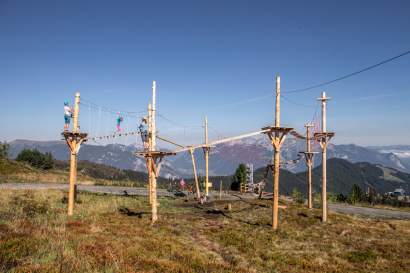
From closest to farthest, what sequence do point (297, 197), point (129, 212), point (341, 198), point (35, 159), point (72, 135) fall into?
point (72, 135) < point (129, 212) < point (297, 197) < point (341, 198) < point (35, 159)

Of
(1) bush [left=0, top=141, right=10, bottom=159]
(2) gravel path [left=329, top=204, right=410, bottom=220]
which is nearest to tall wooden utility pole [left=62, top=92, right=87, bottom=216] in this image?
(2) gravel path [left=329, top=204, right=410, bottom=220]

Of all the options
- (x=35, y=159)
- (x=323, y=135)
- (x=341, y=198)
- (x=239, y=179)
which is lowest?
(x=341, y=198)

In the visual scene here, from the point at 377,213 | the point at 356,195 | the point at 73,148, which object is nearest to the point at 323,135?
the point at 377,213

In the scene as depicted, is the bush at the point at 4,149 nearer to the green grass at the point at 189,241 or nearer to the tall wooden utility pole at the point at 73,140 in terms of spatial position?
the green grass at the point at 189,241

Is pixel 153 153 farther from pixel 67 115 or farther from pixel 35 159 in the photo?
pixel 35 159

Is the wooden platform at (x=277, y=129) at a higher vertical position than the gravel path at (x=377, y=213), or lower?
higher

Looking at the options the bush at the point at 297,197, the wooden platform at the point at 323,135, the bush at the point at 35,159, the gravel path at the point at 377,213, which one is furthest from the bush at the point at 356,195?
the bush at the point at 35,159

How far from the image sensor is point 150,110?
1021 inches

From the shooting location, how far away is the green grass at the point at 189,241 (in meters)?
14.0

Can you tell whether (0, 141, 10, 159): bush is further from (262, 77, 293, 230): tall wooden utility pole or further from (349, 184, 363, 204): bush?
(262, 77, 293, 230): tall wooden utility pole

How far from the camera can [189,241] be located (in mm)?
20391

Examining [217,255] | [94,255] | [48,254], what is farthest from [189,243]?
[48,254]

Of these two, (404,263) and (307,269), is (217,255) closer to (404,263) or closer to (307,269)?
(307,269)

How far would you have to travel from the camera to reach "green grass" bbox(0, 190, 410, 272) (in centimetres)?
1401
